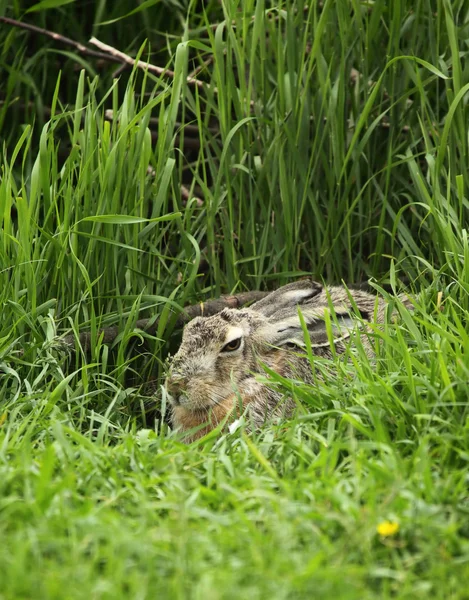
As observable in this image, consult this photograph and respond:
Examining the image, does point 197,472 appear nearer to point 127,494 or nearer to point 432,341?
point 127,494

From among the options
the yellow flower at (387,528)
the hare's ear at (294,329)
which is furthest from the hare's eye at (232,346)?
the yellow flower at (387,528)

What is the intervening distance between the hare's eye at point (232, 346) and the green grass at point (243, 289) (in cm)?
33

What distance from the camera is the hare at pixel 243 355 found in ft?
15.0

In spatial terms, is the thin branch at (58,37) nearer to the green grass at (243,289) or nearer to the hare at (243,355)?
the green grass at (243,289)

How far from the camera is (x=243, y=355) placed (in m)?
4.77

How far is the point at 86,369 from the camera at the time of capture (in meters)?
4.37

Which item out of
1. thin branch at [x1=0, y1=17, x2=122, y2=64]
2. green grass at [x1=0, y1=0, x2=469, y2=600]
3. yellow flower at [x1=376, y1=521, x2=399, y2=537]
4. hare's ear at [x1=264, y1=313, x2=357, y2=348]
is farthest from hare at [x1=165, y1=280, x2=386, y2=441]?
thin branch at [x1=0, y1=17, x2=122, y2=64]

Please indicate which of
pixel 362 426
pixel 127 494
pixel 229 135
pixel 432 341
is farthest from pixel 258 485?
pixel 229 135

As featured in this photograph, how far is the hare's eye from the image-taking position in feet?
15.4

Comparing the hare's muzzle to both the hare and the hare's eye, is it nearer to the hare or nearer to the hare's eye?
the hare

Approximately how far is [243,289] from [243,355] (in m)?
0.82

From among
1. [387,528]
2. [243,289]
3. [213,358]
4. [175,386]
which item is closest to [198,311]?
[243,289]

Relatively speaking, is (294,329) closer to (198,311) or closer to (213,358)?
(213,358)

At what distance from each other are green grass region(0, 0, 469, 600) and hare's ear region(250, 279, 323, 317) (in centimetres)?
30
